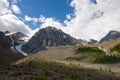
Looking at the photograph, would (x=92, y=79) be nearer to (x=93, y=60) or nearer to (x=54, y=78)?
(x=54, y=78)

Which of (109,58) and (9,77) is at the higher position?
(109,58)

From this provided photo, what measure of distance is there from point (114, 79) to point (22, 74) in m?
10.6

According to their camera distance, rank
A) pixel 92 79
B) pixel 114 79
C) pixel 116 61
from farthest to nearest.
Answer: pixel 116 61, pixel 114 79, pixel 92 79

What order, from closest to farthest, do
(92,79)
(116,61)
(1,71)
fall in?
(1,71) < (92,79) < (116,61)

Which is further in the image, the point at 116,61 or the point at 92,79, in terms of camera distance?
the point at 116,61

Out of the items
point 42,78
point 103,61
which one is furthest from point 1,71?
point 103,61

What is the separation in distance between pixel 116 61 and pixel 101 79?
37271 mm

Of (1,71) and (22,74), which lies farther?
(1,71)

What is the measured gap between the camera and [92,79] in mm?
26016

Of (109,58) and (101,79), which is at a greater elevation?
(109,58)

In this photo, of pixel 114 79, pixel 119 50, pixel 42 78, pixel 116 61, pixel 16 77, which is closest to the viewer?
pixel 42 78

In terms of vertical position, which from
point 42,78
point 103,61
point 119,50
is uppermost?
point 119,50

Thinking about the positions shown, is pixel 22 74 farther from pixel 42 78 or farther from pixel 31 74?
pixel 42 78

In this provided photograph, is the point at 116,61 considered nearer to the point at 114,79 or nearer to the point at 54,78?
the point at 114,79
